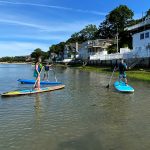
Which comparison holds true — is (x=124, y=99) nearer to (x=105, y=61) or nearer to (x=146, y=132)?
(x=146, y=132)

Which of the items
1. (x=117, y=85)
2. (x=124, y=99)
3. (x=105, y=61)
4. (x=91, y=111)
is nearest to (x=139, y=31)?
(x=105, y=61)

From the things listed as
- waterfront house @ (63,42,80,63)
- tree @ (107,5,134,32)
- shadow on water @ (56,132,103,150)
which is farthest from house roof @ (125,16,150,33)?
waterfront house @ (63,42,80,63)

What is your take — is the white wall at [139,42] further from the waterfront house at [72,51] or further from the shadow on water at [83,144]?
the waterfront house at [72,51]

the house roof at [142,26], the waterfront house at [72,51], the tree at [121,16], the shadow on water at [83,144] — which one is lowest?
the shadow on water at [83,144]

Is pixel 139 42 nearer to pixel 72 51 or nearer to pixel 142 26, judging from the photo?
pixel 142 26

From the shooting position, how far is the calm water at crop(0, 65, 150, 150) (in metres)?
10.9

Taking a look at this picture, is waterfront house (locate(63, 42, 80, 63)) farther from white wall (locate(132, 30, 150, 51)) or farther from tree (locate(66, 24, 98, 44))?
white wall (locate(132, 30, 150, 51))

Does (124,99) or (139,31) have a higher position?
(139,31)

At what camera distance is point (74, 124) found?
13852 mm

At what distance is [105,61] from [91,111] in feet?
206

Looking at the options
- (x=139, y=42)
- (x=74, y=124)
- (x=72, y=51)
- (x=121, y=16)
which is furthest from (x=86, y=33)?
(x=74, y=124)

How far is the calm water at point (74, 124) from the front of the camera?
35.9 feet

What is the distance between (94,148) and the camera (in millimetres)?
10438

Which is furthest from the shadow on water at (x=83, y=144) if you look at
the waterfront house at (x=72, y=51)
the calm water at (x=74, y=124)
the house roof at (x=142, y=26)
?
the waterfront house at (x=72, y=51)
